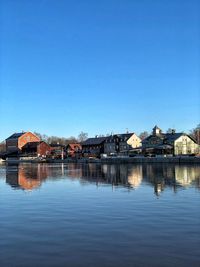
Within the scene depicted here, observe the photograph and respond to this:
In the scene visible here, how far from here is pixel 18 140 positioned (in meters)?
161

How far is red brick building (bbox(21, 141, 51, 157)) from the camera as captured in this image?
Result: 15488 cm

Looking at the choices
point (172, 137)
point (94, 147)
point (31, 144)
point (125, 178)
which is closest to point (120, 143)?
point (94, 147)

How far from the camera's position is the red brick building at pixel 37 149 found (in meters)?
155

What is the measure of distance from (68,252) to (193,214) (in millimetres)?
7603

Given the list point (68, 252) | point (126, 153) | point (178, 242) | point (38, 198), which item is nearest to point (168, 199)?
point (38, 198)

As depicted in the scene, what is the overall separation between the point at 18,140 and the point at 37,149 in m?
11.6

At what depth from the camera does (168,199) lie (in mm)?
21516

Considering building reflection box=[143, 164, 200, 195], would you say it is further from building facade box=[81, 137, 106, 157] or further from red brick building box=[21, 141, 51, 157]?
red brick building box=[21, 141, 51, 157]

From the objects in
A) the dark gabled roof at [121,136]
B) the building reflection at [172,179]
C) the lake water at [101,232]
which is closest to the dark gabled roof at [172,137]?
the dark gabled roof at [121,136]

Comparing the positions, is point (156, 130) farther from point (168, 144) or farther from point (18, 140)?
point (18, 140)

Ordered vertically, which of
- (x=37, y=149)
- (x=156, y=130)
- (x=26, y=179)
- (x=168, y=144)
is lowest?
(x=26, y=179)

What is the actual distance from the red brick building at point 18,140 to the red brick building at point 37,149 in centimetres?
237

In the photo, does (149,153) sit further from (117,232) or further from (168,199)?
(117,232)

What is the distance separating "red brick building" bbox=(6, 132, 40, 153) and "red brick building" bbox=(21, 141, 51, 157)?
7.77ft
